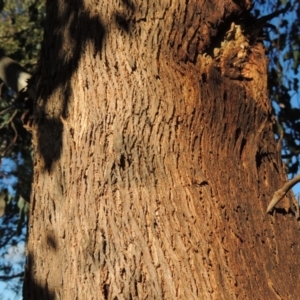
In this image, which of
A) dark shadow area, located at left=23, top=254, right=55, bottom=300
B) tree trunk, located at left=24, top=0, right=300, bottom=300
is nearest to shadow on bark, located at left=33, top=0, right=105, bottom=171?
tree trunk, located at left=24, top=0, right=300, bottom=300

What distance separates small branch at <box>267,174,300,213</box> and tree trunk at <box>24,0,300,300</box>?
0.09 feet

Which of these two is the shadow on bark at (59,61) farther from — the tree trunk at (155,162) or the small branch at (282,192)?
the small branch at (282,192)

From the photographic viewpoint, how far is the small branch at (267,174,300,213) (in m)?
2.20

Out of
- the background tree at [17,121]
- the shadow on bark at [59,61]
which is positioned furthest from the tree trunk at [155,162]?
the background tree at [17,121]

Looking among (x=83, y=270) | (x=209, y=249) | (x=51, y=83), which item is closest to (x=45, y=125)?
(x=51, y=83)

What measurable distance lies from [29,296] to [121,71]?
77 cm

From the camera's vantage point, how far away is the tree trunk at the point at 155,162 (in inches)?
78.3

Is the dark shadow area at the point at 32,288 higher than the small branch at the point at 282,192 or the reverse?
the reverse

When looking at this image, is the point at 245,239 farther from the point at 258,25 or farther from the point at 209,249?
the point at 258,25

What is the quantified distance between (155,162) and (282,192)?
0.44 meters

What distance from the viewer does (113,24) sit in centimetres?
228

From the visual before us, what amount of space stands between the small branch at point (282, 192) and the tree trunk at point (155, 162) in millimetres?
27

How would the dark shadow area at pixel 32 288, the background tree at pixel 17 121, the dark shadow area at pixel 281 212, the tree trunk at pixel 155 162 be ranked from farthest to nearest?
the background tree at pixel 17 121 → the dark shadow area at pixel 281 212 → the dark shadow area at pixel 32 288 → the tree trunk at pixel 155 162

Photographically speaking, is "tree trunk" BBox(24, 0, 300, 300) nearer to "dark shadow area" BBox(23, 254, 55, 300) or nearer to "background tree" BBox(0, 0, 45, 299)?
"dark shadow area" BBox(23, 254, 55, 300)
